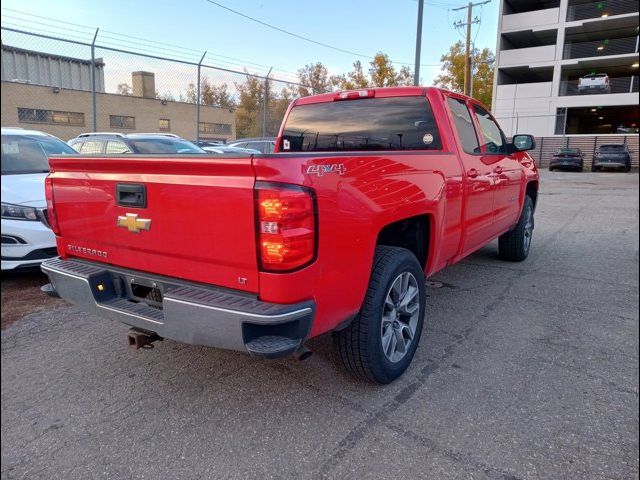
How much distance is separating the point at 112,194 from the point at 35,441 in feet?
4.36

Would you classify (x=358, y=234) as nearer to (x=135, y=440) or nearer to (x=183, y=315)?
(x=183, y=315)

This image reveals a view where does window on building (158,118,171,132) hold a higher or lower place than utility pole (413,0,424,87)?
lower

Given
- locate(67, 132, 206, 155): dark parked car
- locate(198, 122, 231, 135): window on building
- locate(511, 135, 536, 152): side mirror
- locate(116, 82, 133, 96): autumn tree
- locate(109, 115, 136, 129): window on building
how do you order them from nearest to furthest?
locate(511, 135, 536, 152): side mirror, locate(67, 132, 206, 155): dark parked car, locate(116, 82, 133, 96): autumn tree, locate(109, 115, 136, 129): window on building, locate(198, 122, 231, 135): window on building

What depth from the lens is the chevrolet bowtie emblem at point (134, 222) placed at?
2443 millimetres

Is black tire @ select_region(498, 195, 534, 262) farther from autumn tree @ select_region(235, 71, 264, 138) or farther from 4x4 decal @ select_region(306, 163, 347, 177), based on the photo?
autumn tree @ select_region(235, 71, 264, 138)

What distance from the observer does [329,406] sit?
277 cm

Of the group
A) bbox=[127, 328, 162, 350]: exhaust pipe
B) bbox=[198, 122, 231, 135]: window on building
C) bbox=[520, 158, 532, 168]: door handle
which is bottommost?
bbox=[127, 328, 162, 350]: exhaust pipe

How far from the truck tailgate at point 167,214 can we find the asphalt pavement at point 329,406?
714 mm

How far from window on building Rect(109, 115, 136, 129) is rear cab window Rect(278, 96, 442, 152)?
1791 cm

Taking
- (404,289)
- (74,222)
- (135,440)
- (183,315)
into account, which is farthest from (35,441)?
(404,289)

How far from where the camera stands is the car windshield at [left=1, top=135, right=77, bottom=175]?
15.7ft

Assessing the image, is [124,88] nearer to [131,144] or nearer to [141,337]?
[131,144]

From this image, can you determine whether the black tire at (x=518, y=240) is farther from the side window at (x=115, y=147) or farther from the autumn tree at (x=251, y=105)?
the autumn tree at (x=251, y=105)

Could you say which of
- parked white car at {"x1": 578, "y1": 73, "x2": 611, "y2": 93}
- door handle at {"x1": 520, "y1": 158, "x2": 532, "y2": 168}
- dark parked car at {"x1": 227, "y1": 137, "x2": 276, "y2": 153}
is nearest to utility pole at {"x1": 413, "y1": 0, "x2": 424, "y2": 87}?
dark parked car at {"x1": 227, "y1": 137, "x2": 276, "y2": 153}
